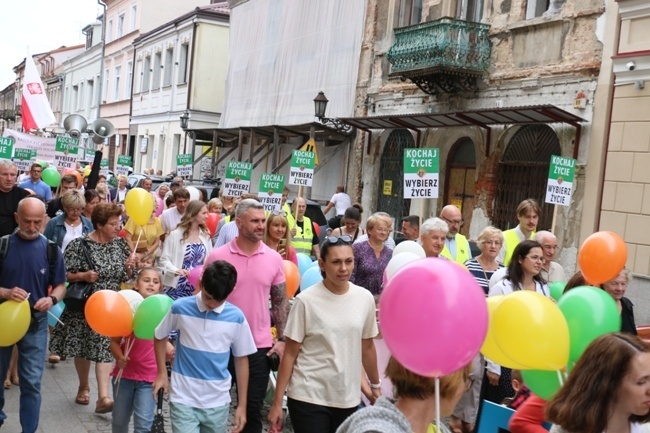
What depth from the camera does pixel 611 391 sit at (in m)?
3.51

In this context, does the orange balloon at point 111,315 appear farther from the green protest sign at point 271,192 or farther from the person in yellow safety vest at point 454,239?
the green protest sign at point 271,192

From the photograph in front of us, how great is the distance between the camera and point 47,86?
75.9 metres

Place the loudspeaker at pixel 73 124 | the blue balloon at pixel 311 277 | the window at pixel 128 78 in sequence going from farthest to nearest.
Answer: the window at pixel 128 78 → the loudspeaker at pixel 73 124 → the blue balloon at pixel 311 277

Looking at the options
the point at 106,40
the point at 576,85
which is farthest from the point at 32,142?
the point at 106,40

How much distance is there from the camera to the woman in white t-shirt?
11.4 feet

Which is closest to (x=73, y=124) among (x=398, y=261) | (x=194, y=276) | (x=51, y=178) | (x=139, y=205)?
(x=51, y=178)

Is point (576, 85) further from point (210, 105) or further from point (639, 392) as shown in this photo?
point (210, 105)

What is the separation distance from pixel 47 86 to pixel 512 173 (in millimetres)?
64109

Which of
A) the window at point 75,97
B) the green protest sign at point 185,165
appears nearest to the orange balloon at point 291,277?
the green protest sign at point 185,165

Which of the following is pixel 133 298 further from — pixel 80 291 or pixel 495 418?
pixel 495 418

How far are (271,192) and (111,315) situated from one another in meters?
7.92

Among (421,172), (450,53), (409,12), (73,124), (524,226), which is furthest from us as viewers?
(73,124)

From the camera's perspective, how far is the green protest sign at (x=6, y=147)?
20219 mm

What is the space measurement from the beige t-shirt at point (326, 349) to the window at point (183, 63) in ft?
119
